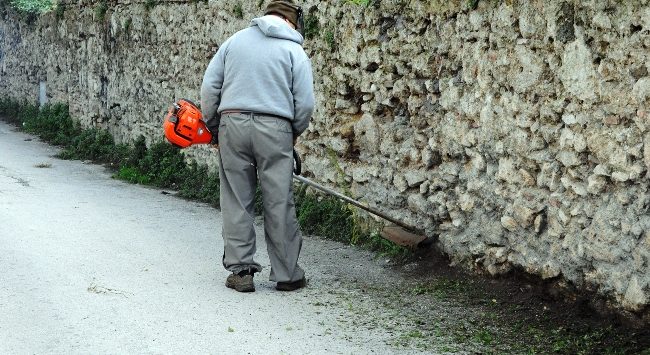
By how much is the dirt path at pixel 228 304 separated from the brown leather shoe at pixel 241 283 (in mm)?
62

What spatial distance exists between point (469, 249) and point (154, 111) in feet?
21.8

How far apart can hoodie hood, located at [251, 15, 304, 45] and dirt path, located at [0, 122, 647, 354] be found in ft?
5.36

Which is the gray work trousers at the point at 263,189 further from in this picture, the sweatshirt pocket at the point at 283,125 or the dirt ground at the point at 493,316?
the dirt ground at the point at 493,316

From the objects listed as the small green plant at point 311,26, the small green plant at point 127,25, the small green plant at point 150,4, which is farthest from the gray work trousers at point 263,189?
the small green plant at point 127,25

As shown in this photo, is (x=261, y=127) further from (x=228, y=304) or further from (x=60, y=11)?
(x=60, y=11)

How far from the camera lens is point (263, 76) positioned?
19.2 feet

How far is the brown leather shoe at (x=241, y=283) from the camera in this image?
19.3 ft

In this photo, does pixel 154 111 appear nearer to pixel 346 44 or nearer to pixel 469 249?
pixel 346 44

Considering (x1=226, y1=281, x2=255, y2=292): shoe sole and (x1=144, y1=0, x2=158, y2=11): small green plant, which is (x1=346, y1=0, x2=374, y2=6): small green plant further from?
(x1=144, y1=0, x2=158, y2=11): small green plant

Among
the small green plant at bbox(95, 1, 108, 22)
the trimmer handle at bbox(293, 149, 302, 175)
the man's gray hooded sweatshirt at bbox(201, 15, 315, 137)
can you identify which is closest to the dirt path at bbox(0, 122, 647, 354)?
the trimmer handle at bbox(293, 149, 302, 175)

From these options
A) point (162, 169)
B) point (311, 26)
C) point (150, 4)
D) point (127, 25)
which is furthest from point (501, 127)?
point (127, 25)

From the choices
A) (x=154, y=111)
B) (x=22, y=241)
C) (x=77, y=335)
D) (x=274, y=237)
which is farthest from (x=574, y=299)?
(x=154, y=111)

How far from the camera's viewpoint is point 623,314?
4.79 meters

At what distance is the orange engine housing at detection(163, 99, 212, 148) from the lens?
20.3 feet
